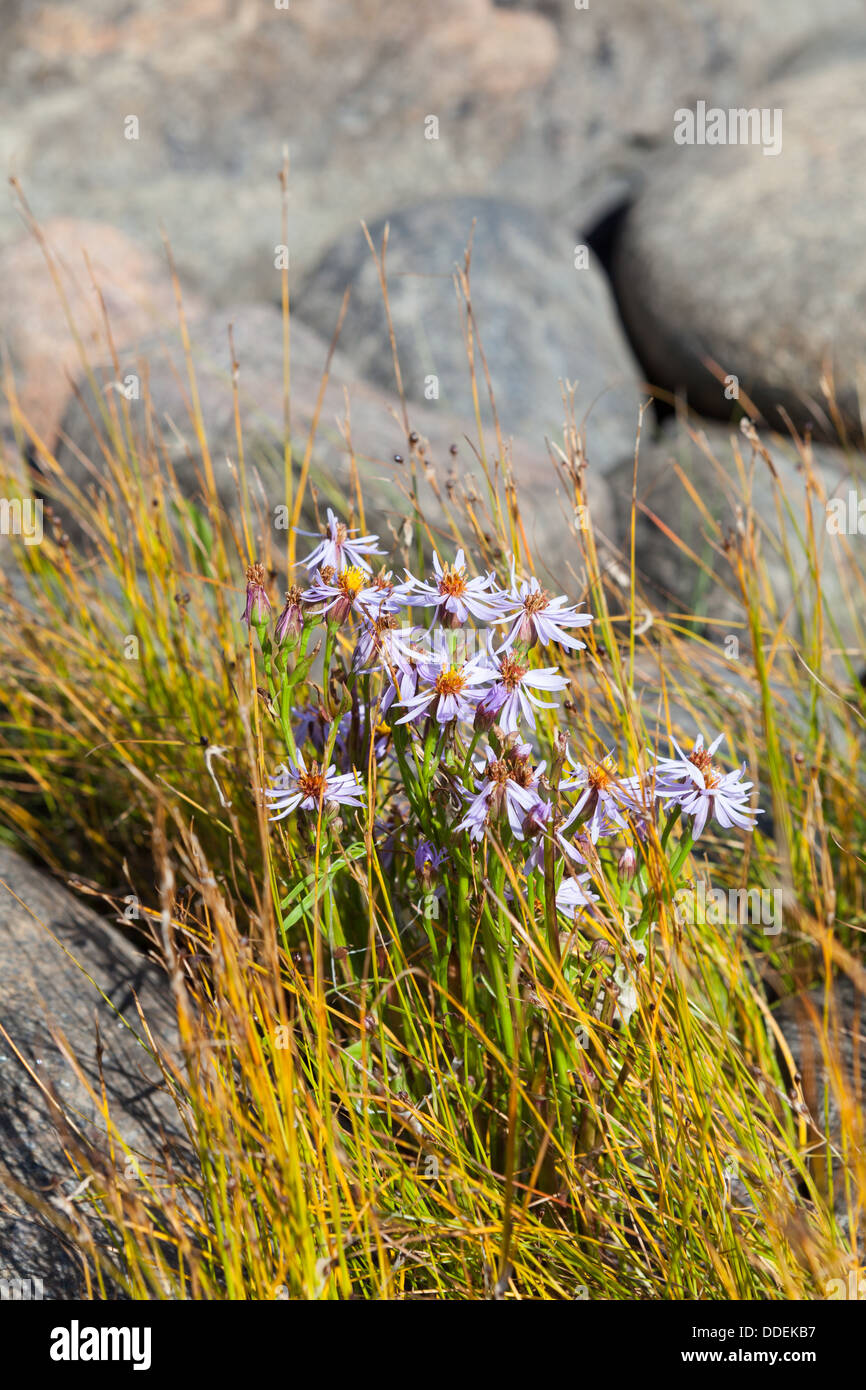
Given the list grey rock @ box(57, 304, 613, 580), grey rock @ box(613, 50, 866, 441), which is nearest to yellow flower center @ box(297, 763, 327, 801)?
grey rock @ box(57, 304, 613, 580)

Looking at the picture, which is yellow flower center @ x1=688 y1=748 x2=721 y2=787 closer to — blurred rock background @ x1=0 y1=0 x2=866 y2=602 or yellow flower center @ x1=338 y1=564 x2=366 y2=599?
yellow flower center @ x1=338 y1=564 x2=366 y2=599

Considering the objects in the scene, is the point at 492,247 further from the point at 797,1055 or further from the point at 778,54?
the point at 797,1055
